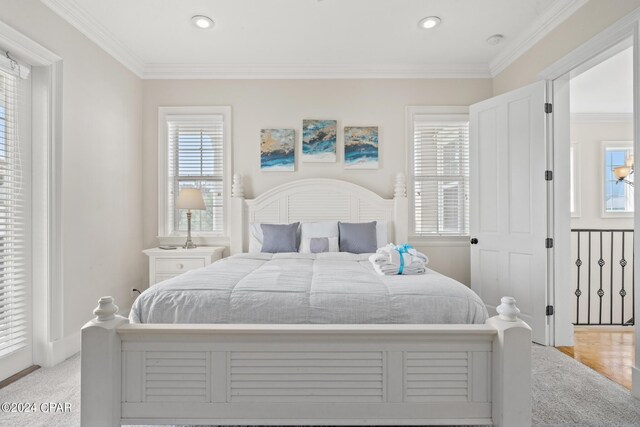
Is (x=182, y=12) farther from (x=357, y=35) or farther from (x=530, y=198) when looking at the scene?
(x=530, y=198)

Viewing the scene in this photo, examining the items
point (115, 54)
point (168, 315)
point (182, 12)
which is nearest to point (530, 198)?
point (168, 315)

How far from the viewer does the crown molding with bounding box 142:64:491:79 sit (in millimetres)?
3580

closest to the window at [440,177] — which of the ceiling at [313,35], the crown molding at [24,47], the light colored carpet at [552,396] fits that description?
the ceiling at [313,35]

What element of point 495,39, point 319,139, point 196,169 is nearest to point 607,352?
point 495,39

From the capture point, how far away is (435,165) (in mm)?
3703

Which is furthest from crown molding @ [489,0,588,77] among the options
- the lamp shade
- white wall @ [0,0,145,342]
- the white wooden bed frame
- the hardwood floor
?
white wall @ [0,0,145,342]

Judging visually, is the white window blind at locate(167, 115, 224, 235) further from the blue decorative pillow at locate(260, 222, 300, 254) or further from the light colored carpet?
the light colored carpet

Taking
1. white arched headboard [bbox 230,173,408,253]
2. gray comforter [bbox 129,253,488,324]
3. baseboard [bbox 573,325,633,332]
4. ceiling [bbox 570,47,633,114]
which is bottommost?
baseboard [bbox 573,325,633,332]

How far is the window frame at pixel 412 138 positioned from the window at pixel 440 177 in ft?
0.12

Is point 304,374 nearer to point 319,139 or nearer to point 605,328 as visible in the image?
A: point 319,139

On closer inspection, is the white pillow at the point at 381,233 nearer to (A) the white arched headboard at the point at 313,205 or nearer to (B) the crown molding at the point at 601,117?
(A) the white arched headboard at the point at 313,205

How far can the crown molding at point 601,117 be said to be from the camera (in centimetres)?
502

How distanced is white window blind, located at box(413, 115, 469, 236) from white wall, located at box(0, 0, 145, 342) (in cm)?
303

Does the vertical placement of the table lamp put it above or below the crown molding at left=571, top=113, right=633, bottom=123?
below
